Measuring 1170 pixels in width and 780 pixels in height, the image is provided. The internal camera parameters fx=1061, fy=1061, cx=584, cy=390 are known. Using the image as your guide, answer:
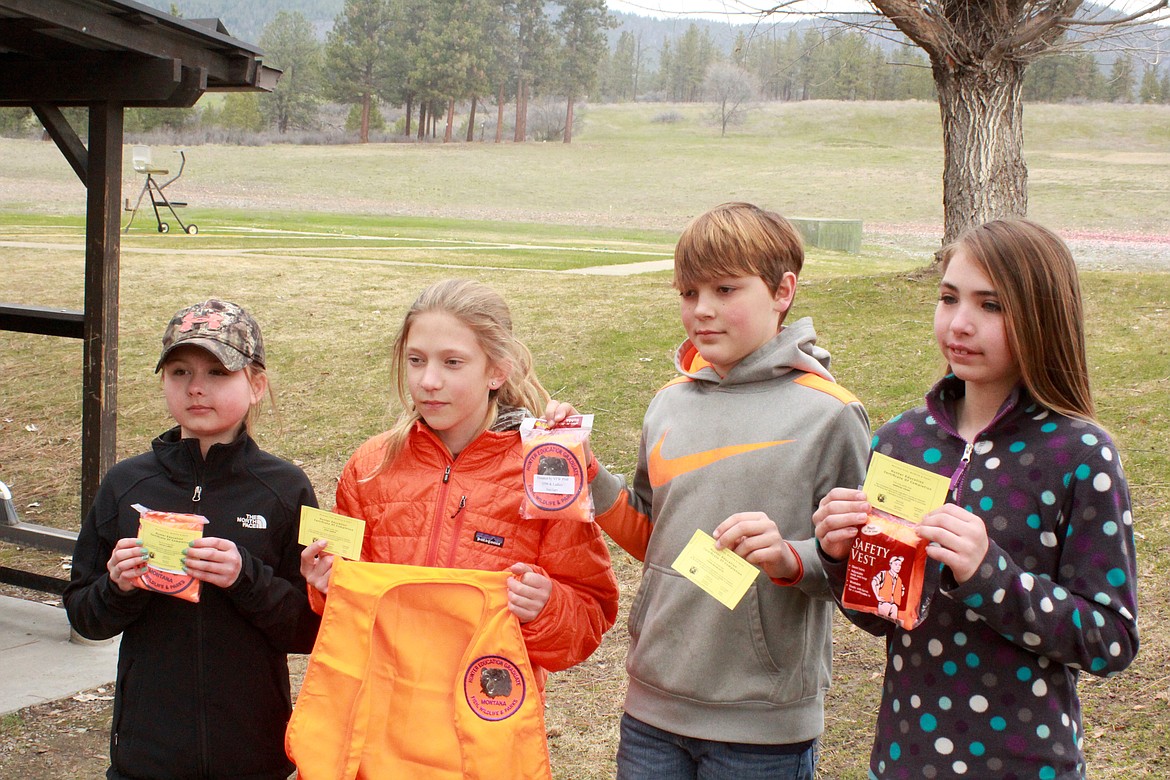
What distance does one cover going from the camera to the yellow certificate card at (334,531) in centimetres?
225

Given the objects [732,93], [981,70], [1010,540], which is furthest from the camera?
[732,93]

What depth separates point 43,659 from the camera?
182 inches

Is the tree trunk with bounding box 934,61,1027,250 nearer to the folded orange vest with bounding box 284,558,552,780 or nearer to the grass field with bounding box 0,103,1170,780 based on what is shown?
the grass field with bounding box 0,103,1170,780

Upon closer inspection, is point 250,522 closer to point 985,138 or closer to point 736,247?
point 736,247

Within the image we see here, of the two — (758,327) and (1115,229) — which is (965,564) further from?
(1115,229)

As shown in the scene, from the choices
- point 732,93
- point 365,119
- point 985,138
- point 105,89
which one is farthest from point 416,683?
point 732,93

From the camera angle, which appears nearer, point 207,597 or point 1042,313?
point 1042,313

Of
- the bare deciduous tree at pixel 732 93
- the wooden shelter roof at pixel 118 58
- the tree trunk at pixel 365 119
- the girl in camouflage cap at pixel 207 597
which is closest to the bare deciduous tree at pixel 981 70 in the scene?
the wooden shelter roof at pixel 118 58

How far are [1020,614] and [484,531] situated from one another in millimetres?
1122

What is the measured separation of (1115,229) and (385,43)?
57.9 m

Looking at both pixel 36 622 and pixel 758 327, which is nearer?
pixel 758 327

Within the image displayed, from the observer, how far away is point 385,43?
75.1m

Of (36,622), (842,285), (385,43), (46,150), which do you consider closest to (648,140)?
(385,43)

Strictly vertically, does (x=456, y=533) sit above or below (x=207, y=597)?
above
